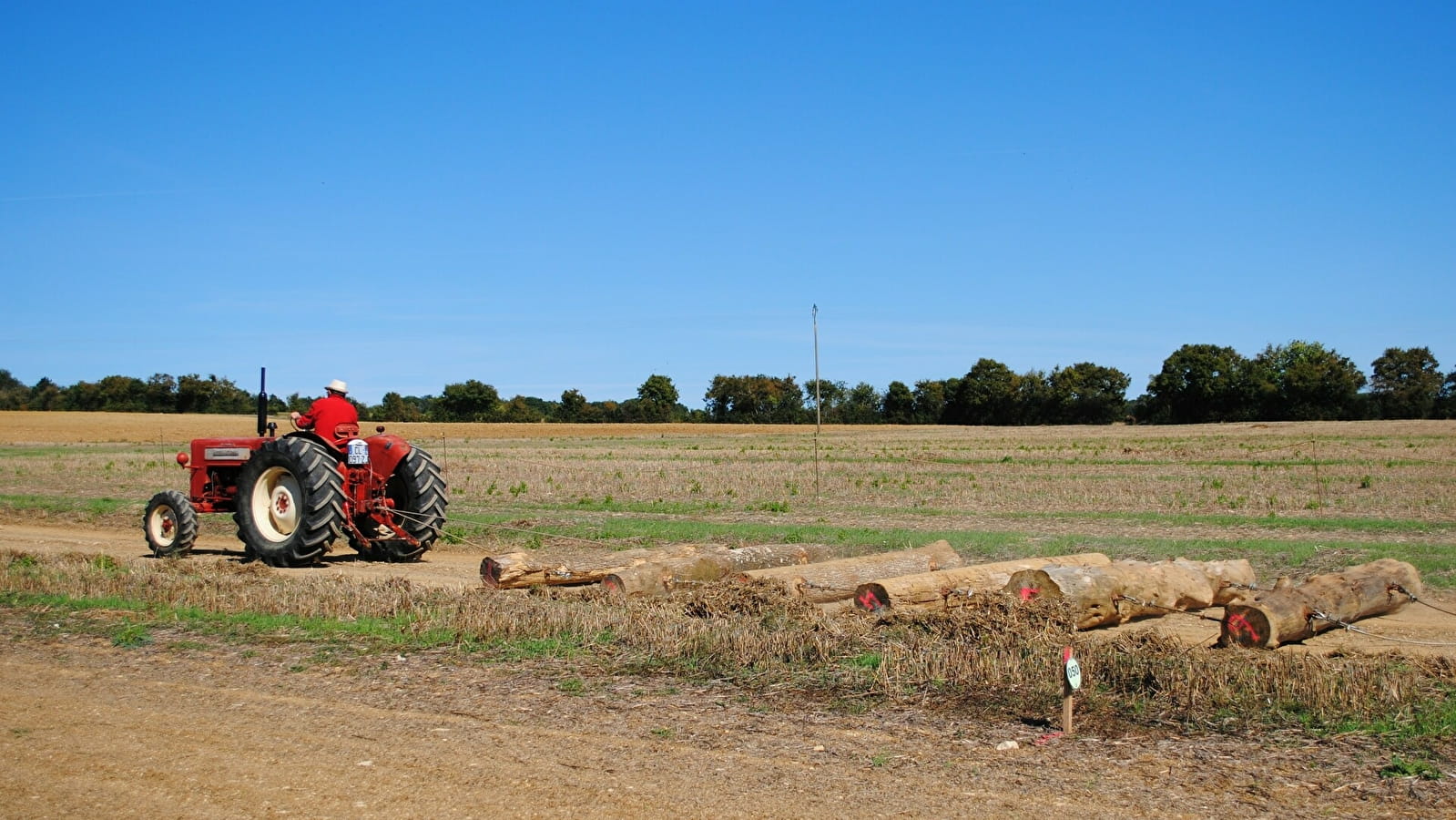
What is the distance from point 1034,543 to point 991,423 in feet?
287

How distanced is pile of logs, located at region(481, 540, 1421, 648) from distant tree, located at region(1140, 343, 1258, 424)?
88655 mm

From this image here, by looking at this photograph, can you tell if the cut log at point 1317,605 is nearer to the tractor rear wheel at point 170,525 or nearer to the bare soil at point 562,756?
the bare soil at point 562,756

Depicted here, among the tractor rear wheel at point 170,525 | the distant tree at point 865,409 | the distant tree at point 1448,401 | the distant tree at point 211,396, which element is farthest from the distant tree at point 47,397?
the distant tree at point 1448,401

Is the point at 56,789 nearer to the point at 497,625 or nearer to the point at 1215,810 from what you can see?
the point at 497,625

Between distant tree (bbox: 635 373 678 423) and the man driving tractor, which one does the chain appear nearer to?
the man driving tractor

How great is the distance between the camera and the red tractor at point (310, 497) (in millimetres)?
13242

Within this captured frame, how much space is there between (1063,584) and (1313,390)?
90137mm

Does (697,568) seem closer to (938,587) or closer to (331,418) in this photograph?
(938,587)

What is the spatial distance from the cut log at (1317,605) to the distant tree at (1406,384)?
93.7 m

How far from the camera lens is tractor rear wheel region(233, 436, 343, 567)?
13133mm

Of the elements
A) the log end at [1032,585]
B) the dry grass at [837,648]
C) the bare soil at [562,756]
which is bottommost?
the bare soil at [562,756]

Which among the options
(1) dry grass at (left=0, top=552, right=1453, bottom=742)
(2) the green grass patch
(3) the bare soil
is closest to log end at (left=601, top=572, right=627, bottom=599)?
(1) dry grass at (left=0, top=552, right=1453, bottom=742)

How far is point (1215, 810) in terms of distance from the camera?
5.02 metres

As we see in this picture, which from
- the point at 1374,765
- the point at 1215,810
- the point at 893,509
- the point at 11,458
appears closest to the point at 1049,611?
the point at 1374,765
